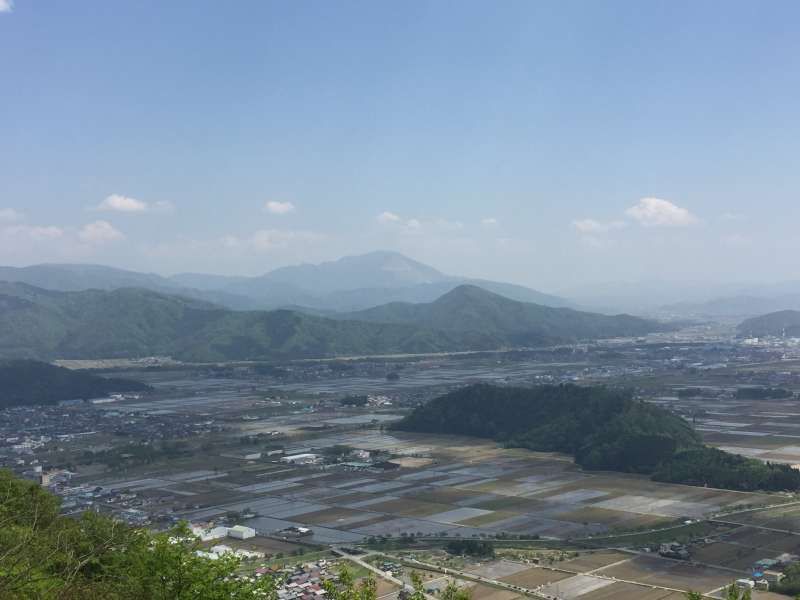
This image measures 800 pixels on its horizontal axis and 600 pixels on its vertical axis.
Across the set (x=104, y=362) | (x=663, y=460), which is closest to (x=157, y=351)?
(x=104, y=362)

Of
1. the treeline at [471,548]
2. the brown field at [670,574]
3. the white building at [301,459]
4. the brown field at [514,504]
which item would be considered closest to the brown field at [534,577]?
the brown field at [670,574]

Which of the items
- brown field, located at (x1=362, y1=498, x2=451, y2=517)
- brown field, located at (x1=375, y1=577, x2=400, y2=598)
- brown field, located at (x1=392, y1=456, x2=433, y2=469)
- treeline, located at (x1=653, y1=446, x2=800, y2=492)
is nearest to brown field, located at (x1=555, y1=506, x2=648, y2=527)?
brown field, located at (x1=362, y1=498, x2=451, y2=517)

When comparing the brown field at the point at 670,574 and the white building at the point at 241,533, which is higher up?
the brown field at the point at 670,574

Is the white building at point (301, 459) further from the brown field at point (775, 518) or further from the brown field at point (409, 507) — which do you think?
the brown field at point (775, 518)

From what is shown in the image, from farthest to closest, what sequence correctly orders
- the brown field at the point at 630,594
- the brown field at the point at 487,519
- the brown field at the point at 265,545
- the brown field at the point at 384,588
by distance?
the brown field at the point at 487,519
the brown field at the point at 265,545
the brown field at the point at 384,588
the brown field at the point at 630,594

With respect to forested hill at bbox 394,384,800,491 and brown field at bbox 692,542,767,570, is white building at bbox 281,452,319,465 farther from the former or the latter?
brown field at bbox 692,542,767,570

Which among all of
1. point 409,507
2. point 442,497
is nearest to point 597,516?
point 442,497

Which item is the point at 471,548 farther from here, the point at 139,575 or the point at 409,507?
the point at 139,575
